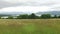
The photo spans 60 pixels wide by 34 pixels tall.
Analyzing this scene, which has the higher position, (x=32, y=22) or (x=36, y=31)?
(x=32, y=22)

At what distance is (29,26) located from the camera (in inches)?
145

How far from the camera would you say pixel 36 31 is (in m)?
3.51

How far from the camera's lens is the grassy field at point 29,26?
3.49 m

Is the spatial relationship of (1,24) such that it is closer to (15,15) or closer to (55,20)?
(15,15)

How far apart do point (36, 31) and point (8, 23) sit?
947 millimetres

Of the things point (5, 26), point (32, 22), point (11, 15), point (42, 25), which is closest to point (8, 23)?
point (5, 26)

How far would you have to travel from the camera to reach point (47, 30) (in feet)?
11.6

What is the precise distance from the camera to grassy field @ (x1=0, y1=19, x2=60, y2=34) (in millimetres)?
3491

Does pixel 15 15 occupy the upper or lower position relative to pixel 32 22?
upper

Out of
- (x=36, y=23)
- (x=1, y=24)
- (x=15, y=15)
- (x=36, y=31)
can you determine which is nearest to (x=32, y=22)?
(x=36, y=23)

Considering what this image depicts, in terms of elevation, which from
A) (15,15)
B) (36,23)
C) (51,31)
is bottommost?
(51,31)

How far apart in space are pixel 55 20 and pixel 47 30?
1.64 feet

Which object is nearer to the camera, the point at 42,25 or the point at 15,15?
the point at 42,25

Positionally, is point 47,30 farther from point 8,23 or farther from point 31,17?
point 8,23
